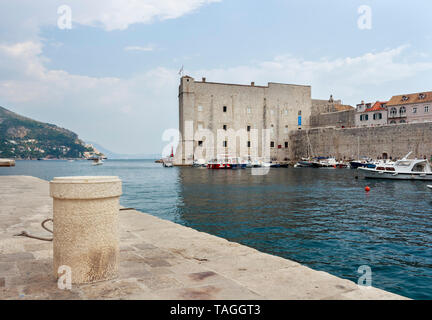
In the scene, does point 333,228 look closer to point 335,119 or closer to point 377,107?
point 377,107

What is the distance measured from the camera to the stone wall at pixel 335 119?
62000 mm

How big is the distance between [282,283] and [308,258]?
3.79m

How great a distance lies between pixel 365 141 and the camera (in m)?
52.9

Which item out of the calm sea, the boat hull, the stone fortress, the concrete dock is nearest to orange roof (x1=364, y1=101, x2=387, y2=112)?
the stone fortress

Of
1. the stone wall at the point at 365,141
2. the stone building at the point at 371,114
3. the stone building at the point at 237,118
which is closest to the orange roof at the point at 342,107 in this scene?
the stone building at the point at 237,118

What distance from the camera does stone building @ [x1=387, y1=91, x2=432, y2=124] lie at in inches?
1978

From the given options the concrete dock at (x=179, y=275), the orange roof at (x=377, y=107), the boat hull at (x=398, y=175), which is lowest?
the boat hull at (x=398, y=175)

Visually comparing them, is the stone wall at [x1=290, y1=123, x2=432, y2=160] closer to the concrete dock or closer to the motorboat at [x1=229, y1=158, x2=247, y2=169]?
the motorboat at [x1=229, y1=158, x2=247, y2=169]

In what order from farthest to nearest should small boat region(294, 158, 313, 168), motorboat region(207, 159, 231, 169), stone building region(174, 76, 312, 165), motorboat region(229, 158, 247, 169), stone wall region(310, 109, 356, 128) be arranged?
stone wall region(310, 109, 356, 128) < stone building region(174, 76, 312, 165) < small boat region(294, 158, 313, 168) < motorboat region(229, 158, 247, 169) < motorboat region(207, 159, 231, 169)

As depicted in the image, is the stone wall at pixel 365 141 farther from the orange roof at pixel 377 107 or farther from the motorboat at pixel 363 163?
the orange roof at pixel 377 107

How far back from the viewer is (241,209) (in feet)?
45.2

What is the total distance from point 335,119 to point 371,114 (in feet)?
29.0
